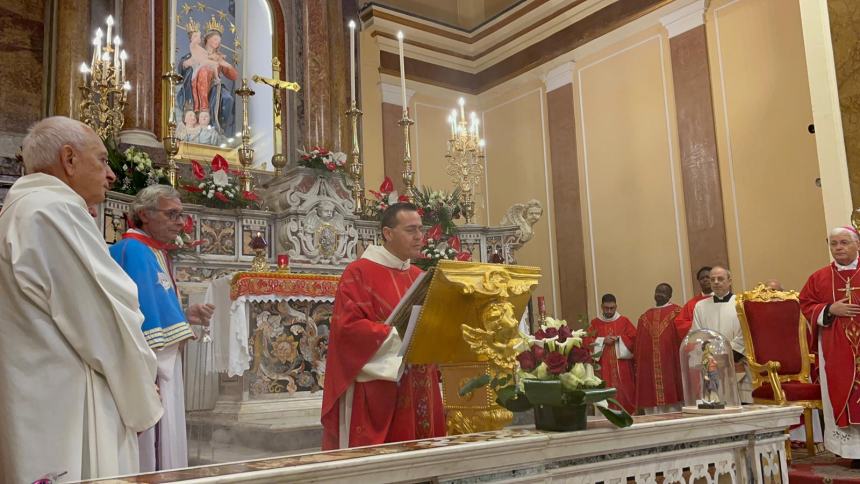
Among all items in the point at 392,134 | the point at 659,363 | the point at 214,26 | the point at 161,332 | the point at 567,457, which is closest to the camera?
the point at 567,457

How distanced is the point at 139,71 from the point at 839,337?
23.3 ft

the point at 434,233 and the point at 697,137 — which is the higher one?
the point at 697,137

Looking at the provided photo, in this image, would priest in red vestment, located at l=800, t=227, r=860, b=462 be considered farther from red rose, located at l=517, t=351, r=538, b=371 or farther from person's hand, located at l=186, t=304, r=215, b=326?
person's hand, located at l=186, t=304, r=215, b=326

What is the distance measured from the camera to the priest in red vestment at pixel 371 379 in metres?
3.10

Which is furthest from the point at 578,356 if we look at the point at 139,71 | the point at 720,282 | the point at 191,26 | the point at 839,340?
the point at 191,26

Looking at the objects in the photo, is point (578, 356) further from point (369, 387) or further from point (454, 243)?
point (454, 243)

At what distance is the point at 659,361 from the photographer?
24.9 feet

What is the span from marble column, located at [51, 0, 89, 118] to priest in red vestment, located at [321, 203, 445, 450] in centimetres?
572

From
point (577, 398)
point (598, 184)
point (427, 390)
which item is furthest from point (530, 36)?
point (577, 398)

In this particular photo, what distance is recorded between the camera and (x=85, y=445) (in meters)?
2.14

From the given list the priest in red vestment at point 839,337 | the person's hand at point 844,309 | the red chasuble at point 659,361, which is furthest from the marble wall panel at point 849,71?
the red chasuble at point 659,361

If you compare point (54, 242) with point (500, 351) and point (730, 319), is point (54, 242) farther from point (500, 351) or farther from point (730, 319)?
point (730, 319)

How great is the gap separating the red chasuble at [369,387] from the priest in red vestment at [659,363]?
4.80 metres

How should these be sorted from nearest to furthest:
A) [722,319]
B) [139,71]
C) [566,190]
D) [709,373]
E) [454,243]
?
[709,373]
[722,319]
[454,243]
[139,71]
[566,190]
